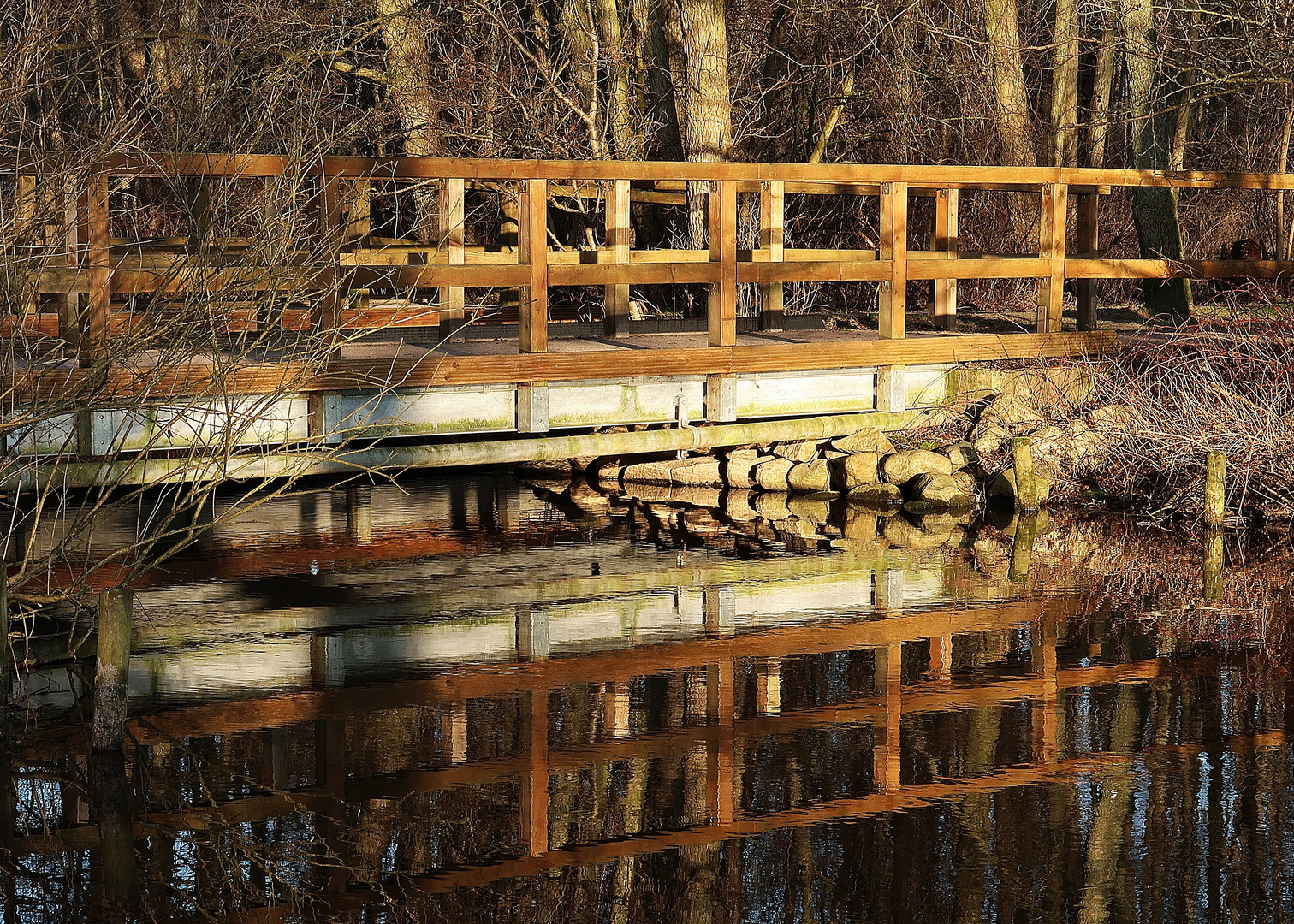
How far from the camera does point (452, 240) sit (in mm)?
13602

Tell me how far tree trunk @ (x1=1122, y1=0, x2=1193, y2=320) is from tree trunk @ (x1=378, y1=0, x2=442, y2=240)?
738cm

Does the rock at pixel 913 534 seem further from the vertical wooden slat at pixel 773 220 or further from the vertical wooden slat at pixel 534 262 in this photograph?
the vertical wooden slat at pixel 534 262

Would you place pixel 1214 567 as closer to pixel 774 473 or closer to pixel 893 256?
pixel 893 256

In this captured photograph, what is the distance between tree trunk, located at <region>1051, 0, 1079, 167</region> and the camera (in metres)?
20.9

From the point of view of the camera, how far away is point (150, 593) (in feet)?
35.9

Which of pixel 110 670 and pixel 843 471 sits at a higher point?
pixel 110 670

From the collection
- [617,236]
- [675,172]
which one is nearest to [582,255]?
[617,236]

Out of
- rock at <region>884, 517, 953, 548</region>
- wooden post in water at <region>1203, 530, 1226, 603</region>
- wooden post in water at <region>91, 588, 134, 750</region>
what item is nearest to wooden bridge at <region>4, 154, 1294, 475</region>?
rock at <region>884, 517, 953, 548</region>

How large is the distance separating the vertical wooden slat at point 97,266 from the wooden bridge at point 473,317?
2 cm

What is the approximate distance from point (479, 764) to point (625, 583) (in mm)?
4023

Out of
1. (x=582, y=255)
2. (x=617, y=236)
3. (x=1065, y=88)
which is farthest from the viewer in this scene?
(x=1065, y=88)

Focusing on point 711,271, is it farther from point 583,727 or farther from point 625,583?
point 583,727

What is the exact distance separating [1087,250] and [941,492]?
295 centimetres

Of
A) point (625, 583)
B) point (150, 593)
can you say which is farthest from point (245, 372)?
point (625, 583)
